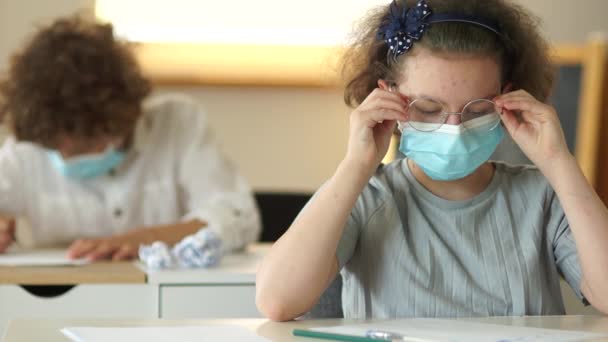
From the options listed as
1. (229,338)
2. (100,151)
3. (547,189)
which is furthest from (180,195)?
(229,338)

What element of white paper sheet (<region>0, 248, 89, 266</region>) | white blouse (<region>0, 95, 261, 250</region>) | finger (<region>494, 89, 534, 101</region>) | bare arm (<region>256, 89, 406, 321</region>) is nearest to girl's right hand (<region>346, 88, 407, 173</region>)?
bare arm (<region>256, 89, 406, 321</region>)

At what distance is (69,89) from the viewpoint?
2.49 m

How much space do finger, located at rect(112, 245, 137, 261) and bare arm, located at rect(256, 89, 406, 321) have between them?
86 centimetres

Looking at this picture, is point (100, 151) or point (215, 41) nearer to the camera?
point (100, 151)

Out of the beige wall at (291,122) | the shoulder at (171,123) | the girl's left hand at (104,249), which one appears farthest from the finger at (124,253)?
the beige wall at (291,122)

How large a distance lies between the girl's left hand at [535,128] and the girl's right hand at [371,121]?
149 millimetres

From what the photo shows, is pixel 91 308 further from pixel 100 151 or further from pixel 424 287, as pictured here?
pixel 424 287

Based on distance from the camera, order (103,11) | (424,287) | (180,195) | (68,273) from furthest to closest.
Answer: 1. (103,11)
2. (180,195)
3. (68,273)
4. (424,287)

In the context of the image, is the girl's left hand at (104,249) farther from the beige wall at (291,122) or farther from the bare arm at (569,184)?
the beige wall at (291,122)

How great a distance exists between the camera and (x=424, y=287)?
4.58 ft

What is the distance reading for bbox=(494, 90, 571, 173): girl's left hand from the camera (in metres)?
1.40

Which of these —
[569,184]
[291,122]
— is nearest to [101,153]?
[291,122]

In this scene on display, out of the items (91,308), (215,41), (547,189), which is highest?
(215,41)

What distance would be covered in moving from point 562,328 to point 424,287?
23 centimetres
